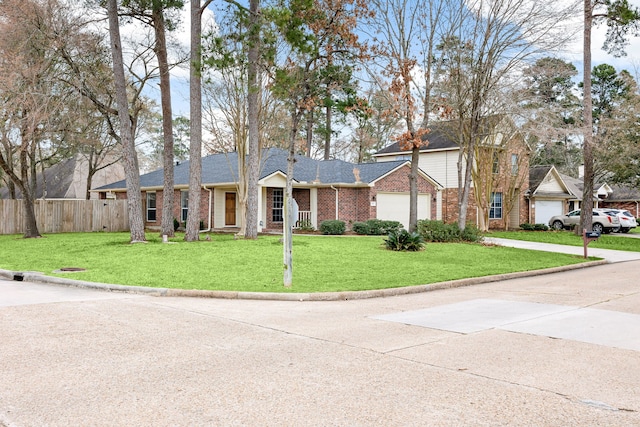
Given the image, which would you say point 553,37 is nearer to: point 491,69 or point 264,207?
point 491,69

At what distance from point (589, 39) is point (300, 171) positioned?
1642cm

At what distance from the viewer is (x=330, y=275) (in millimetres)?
12203

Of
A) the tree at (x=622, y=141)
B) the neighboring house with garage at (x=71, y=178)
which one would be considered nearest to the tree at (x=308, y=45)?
the tree at (x=622, y=141)

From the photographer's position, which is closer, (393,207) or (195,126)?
(195,126)

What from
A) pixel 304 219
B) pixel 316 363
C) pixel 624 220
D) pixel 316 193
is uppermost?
pixel 316 193

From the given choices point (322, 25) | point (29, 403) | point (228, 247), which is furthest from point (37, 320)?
point (322, 25)

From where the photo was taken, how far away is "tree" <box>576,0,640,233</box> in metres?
25.7

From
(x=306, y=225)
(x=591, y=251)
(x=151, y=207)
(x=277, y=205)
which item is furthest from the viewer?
(x=151, y=207)

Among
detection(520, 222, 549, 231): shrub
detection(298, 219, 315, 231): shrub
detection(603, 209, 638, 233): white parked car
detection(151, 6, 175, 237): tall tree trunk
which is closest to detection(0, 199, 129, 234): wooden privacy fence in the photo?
detection(151, 6, 175, 237): tall tree trunk

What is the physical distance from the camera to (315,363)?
5.39 m

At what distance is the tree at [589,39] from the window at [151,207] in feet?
81.9

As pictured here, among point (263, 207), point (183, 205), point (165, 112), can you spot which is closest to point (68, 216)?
point (183, 205)

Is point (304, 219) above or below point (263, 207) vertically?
below

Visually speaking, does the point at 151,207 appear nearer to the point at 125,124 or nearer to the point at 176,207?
the point at 176,207
